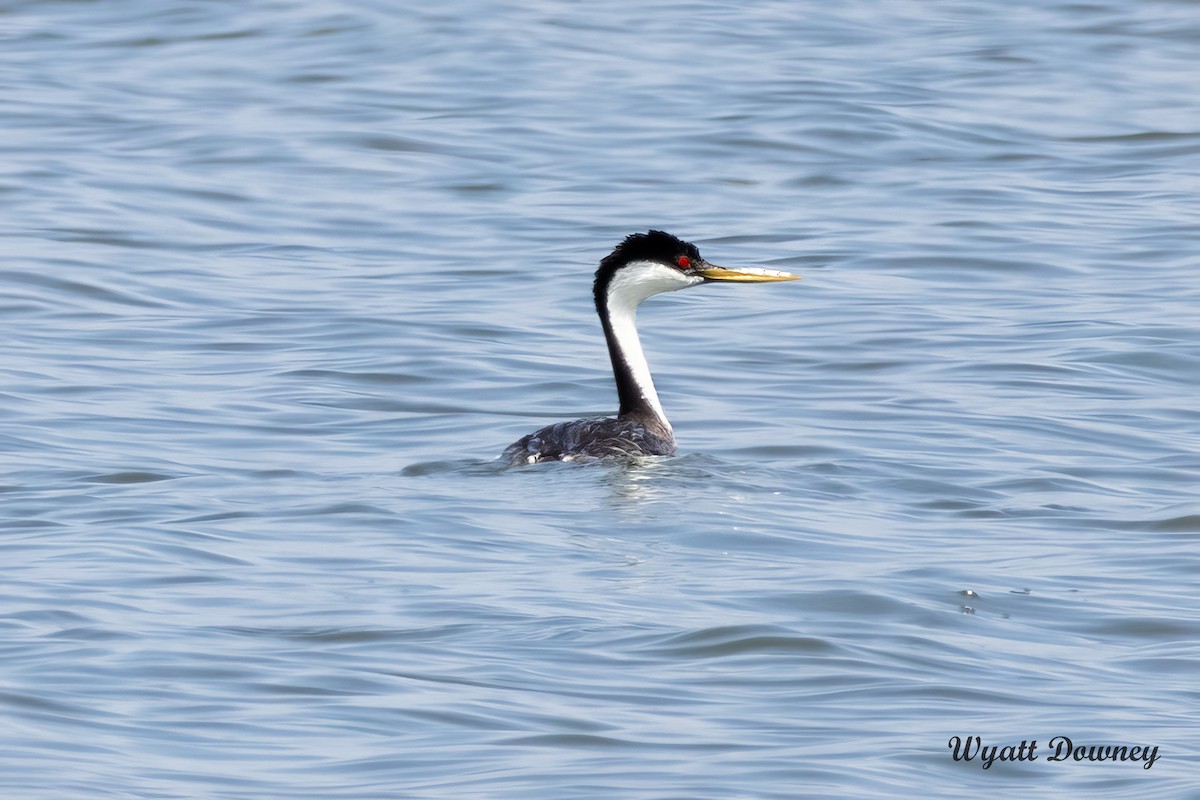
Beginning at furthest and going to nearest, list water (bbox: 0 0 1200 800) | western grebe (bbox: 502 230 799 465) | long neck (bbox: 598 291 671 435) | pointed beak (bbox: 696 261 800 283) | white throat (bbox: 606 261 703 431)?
1. pointed beak (bbox: 696 261 800 283)
2. white throat (bbox: 606 261 703 431)
3. long neck (bbox: 598 291 671 435)
4. western grebe (bbox: 502 230 799 465)
5. water (bbox: 0 0 1200 800)

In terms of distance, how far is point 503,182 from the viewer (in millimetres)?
18375

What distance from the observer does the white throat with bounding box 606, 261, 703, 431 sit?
11.7 meters

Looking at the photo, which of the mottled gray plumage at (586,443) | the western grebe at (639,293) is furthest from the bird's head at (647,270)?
the mottled gray plumage at (586,443)

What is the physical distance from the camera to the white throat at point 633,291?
1169 centimetres

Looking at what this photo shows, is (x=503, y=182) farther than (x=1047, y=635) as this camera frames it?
Yes

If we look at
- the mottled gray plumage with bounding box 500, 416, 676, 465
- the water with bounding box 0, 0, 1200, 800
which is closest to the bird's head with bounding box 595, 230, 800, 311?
the water with bounding box 0, 0, 1200, 800

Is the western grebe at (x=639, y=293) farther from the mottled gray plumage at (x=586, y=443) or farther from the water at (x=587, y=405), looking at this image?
the water at (x=587, y=405)

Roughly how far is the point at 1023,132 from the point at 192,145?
7.14 m

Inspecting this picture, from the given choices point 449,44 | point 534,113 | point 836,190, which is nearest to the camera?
point 836,190

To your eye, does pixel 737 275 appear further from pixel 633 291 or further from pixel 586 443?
pixel 586 443

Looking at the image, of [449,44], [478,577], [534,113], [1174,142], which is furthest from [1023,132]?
[478,577]

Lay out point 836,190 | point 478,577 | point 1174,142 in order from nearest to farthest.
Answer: point 478,577 → point 836,190 → point 1174,142

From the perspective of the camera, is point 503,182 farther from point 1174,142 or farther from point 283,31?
point 283,31

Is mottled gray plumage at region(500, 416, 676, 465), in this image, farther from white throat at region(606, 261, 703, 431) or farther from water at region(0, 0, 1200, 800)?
white throat at region(606, 261, 703, 431)
